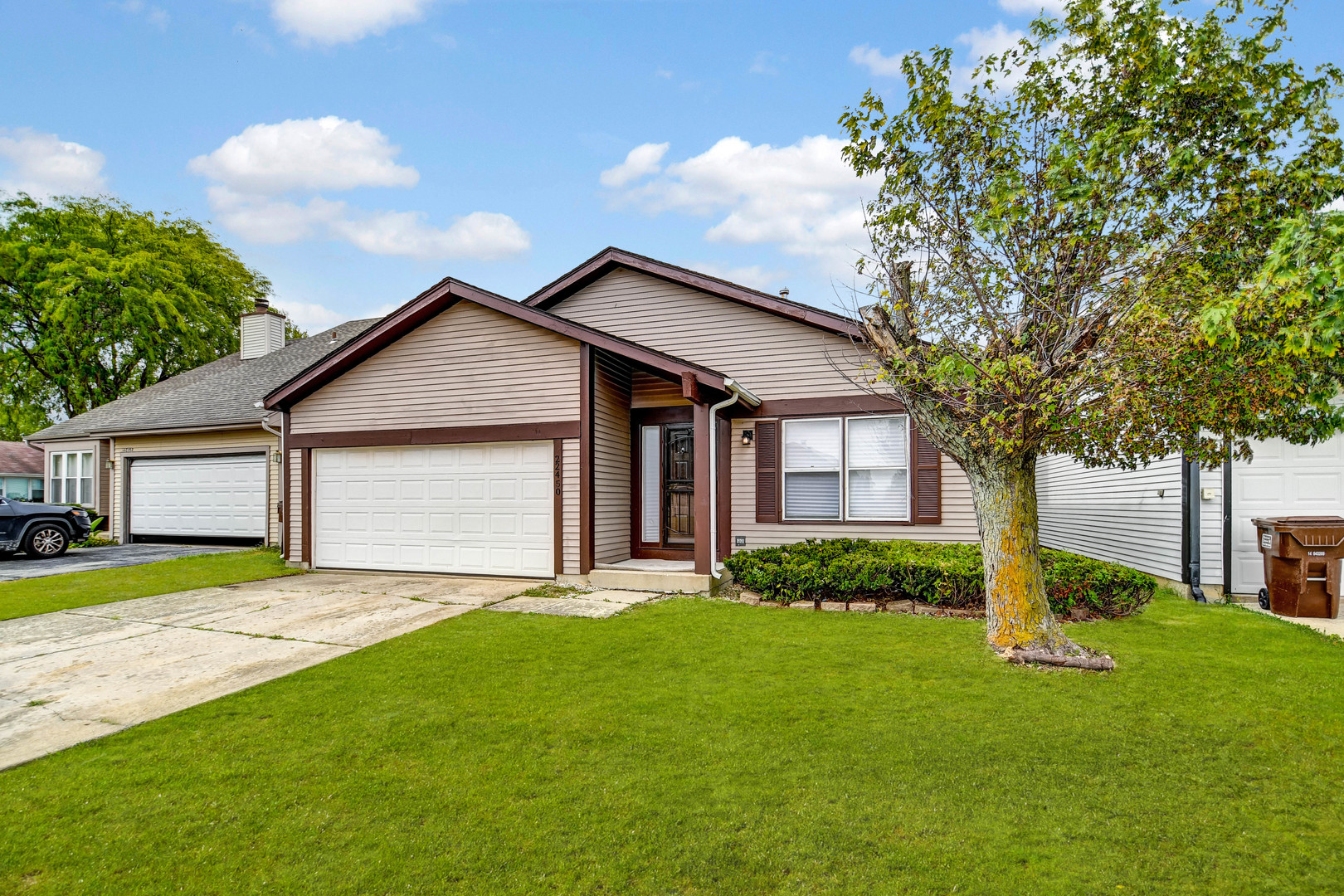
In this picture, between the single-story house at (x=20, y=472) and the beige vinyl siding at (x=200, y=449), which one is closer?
the beige vinyl siding at (x=200, y=449)

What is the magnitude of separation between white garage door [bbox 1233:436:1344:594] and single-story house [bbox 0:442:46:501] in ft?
129

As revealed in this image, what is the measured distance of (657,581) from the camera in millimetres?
8727

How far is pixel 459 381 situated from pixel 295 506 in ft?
12.7

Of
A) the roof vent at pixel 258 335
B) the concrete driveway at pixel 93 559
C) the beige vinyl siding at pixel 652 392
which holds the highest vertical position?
the roof vent at pixel 258 335

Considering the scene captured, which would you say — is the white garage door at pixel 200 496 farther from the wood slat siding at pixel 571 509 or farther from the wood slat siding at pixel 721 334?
the wood slat siding at pixel 571 509

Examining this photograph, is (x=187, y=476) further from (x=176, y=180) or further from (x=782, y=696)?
(x=782, y=696)

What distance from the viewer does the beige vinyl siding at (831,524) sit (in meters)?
9.26

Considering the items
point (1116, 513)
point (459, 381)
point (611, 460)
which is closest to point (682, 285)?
point (611, 460)

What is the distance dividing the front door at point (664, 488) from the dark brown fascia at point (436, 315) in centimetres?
123

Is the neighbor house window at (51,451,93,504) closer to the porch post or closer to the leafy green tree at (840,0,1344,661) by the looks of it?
the porch post

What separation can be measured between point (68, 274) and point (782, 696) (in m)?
31.7

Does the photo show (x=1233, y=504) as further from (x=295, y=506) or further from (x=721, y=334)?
(x=295, y=506)

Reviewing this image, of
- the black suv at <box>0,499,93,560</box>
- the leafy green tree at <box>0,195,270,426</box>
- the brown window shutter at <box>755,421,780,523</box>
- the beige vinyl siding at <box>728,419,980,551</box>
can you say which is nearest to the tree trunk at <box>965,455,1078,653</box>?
the beige vinyl siding at <box>728,419,980,551</box>

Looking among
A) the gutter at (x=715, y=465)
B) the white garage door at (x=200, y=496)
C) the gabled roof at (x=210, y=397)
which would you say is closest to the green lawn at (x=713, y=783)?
the gutter at (x=715, y=465)
